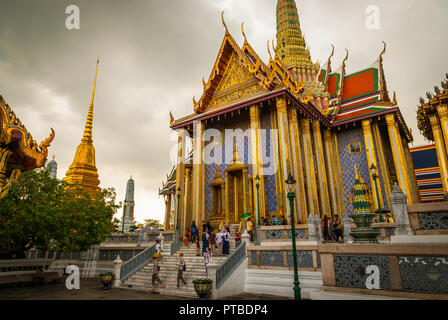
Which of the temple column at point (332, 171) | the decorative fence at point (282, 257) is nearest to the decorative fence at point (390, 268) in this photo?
the decorative fence at point (282, 257)

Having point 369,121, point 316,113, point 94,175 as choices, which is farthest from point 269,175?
point 94,175

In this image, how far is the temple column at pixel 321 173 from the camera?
17359 mm

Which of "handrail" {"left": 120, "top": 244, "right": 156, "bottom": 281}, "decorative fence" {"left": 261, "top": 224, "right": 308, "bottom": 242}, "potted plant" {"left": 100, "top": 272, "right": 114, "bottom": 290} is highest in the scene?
"decorative fence" {"left": 261, "top": 224, "right": 308, "bottom": 242}

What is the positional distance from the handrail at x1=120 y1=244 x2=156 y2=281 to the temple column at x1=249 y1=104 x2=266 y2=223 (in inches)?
239

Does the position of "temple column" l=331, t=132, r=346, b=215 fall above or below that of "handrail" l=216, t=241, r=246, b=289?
above

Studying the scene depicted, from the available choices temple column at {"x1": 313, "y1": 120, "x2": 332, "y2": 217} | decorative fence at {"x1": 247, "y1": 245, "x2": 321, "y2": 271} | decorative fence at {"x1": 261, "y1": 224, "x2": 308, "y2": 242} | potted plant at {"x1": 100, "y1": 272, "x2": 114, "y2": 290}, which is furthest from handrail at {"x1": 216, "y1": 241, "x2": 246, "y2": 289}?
temple column at {"x1": 313, "y1": 120, "x2": 332, "y2": 217}

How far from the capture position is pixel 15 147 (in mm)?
7465

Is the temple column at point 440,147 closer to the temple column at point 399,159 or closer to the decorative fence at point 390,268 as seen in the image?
the temple column at point 399,159

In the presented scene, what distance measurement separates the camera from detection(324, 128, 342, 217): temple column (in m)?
18.9

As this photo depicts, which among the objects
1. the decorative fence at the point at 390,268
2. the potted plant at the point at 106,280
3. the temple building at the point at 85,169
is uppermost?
the temple building at the point at 85,169

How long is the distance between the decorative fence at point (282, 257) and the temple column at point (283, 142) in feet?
12.9

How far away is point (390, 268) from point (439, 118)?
1696 cm

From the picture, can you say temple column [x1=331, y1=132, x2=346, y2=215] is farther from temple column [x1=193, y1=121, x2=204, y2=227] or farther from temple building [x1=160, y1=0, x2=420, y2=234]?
temple column [x1=193, y1=121, x2=204, y2=227]
